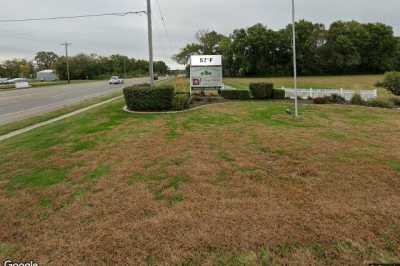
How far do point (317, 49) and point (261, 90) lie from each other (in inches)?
2388

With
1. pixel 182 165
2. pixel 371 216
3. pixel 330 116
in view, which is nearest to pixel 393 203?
pixel 371 216

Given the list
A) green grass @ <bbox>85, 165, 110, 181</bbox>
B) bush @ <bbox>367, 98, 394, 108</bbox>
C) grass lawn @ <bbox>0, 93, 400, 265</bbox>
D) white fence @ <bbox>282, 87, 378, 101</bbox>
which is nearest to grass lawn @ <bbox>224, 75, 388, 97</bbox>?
white fence @ <bbox>282, 87, 378, 101</bbox>

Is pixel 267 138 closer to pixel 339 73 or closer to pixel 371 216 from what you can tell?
pixel 371 216

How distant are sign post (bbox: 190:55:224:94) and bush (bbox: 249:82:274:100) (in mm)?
2673

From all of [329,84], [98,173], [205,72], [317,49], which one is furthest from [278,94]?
[317,49]

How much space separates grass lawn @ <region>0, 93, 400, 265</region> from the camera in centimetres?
267

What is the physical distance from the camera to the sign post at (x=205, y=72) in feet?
61.0

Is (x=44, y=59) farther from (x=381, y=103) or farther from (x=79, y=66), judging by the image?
→ (x=381, y=103)

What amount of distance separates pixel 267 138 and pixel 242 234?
4.52 meters

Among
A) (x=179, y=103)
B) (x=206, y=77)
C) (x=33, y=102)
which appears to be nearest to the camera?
(x=179, y=103)

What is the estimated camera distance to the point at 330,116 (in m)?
11.0

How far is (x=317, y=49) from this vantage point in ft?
226

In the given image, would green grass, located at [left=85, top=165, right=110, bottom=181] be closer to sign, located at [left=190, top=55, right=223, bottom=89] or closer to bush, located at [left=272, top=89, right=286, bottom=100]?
bush, located at [left=272, top=89, right=286, bottom=100]

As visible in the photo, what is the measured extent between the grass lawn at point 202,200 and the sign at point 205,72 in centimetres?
1202
